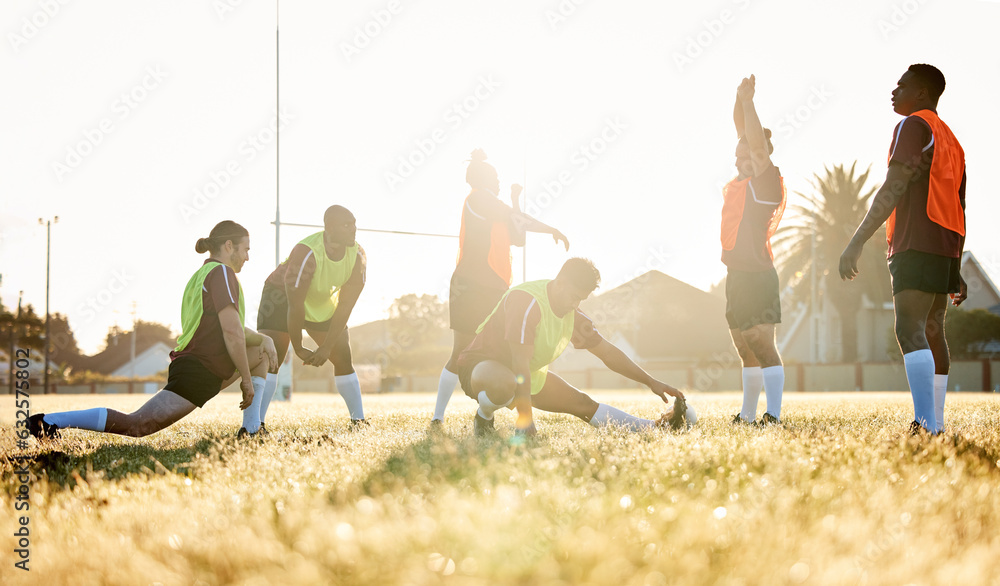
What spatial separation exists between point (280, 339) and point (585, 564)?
5171 mm

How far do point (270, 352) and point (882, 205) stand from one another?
4449 millimetres

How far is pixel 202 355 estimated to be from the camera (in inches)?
182

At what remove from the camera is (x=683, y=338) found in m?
51.4

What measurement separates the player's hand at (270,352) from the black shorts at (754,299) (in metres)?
3.64

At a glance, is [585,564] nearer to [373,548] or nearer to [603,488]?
[373,548]

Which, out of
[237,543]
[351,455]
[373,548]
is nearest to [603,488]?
[373,548]

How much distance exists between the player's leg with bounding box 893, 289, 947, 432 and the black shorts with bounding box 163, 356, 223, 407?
4374 mm

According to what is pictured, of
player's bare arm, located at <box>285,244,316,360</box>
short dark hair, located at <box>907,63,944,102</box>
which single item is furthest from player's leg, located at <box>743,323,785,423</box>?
player's bare arm, located at <box>285,244,316,360</box>

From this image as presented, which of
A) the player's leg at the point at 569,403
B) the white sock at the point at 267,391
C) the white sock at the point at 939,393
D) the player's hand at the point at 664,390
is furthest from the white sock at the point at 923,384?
the white sock at the point at 267,391

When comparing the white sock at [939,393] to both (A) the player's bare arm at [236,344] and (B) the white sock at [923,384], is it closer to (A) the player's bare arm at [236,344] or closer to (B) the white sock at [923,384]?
(B) the white sock at [923,384]

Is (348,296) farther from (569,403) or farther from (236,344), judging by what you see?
(569,403)

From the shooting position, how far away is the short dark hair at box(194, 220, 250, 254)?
4770 millimetres

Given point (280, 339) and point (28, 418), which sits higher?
point (280, 339)

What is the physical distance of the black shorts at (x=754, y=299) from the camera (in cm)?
529
